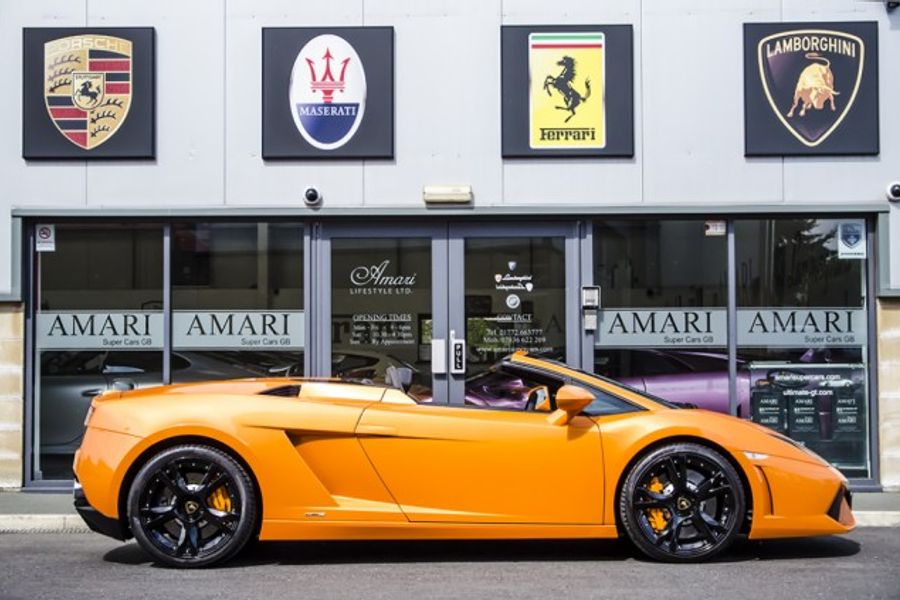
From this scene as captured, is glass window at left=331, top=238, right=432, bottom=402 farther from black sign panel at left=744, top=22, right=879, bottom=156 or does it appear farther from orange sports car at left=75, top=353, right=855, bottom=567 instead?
orange sports car at left=75, top=353, right=855, bottom=567

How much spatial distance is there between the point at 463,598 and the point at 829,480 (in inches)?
90.0

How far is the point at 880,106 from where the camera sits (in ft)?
31.6

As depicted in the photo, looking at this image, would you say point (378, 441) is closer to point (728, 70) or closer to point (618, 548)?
point (618, 548)

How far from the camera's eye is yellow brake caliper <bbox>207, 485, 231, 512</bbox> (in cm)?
632

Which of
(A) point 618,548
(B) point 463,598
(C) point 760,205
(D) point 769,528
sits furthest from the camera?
(C) point 760,205

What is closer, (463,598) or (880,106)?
(463,598)

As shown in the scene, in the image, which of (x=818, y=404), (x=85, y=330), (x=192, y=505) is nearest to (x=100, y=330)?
(x=85, y=330)

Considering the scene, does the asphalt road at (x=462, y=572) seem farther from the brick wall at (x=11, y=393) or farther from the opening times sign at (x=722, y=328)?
the opening times sign at (x=722, y=328)

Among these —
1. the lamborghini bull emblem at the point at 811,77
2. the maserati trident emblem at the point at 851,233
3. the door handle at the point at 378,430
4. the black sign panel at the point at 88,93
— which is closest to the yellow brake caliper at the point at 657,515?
the door handle at the point at 378,430

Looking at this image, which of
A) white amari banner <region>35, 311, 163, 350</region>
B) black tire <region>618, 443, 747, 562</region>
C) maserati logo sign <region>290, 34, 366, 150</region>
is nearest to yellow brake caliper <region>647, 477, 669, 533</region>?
black tire <region>618, 443, 747, 562</region>

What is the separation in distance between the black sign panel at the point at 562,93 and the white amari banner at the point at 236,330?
2.41 meters

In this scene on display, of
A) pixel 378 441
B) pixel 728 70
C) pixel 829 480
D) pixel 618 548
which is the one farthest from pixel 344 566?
pixel 728 70

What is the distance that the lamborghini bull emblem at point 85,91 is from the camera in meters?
9.66

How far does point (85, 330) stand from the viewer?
9703mm
